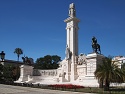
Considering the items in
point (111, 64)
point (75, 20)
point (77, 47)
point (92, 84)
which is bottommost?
point (92, 84)

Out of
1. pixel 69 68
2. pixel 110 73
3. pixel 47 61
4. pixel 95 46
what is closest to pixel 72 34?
pixel 69 68

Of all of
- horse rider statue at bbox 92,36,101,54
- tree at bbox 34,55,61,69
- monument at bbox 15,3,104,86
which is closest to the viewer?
horse rider statue at bbox 92,36,101,54

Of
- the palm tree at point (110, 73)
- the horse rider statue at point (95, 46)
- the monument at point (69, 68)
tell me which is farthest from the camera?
the monument at point (69, 68)

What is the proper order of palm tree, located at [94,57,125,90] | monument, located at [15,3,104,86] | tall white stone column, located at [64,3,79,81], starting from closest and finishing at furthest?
palm tree, located at [94,57,125,90], monument, located at [15,3,104,86], tall white stone column, located at [64,3,79,81]

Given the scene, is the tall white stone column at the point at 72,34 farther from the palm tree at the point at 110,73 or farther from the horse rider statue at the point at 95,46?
the palm tree at the point at 110,73

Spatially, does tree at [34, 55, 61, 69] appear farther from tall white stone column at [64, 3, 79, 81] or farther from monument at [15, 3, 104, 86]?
tall white stone column at [64, 3, 79, 81]

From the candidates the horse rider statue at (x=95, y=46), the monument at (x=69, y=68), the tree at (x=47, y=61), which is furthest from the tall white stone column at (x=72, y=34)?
the tree at (x=47, y=61)

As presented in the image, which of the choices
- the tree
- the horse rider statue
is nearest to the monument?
the horse rider statue

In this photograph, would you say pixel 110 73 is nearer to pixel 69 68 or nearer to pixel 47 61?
pixel 69 68

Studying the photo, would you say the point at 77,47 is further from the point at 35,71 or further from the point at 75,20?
the point at 35,71

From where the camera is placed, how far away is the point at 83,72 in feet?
175

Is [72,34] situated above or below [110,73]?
above


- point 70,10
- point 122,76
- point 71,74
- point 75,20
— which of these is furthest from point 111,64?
point 70,10

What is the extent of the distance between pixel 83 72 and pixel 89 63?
13.6 metres
